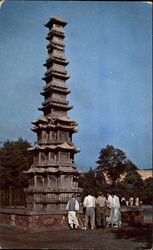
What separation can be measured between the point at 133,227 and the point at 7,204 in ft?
11.9

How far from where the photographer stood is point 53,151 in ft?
38.2

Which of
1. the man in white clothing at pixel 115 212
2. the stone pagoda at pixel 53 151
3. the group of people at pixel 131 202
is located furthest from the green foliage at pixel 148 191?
the stone pagoda at pixel 53 151

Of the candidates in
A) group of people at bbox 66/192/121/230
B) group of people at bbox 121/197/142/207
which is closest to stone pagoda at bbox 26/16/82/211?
group of people at bbox 66/192/121/230

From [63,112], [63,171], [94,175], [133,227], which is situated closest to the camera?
[94,175]

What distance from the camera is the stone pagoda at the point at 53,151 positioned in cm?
1106

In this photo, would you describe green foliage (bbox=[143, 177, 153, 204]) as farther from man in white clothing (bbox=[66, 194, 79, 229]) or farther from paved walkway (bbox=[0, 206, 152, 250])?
man in white clothing (bbox=[66, 194, 79, 229])

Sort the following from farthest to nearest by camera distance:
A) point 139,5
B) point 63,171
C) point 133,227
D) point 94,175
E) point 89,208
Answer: point 63,171 → point 89,208 → point 133,227 → point 94,175 → point 139,5

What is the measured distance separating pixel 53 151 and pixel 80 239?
479cm

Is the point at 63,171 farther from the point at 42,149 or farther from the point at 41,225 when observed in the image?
the point at 41,225

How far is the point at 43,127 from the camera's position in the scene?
11.4 metres

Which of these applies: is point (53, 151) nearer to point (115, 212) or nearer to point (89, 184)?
point (89, 184)

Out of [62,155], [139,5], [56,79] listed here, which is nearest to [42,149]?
[62,155]

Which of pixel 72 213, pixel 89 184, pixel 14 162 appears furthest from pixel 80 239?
pixel 14 162

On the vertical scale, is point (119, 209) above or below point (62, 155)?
below
